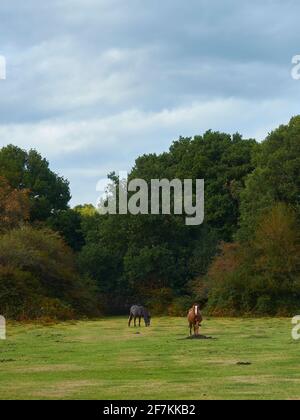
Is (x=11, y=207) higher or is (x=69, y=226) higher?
(x=11, y=207)

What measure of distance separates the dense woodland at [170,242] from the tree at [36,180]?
9cm

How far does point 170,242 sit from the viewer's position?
2448 inches

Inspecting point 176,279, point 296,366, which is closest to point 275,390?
point 296,366

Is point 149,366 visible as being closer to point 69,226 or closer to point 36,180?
point 69,226

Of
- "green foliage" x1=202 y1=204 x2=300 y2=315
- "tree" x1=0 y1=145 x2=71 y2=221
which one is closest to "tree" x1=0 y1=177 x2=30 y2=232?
"tree" x1=0 y1=145 x2=71 y2=221

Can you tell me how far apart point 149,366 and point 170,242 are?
1614 inches

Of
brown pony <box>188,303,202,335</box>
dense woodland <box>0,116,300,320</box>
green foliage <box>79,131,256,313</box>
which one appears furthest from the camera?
green foliage <box>79,131,256,313</box>

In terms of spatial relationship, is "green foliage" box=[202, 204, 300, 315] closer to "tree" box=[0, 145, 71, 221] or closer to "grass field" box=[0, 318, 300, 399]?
"grass field" box=[0, 318, 300, 399]

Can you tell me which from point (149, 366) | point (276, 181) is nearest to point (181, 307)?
point (276, 181)

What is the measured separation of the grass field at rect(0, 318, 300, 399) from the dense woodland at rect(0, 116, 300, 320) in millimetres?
15241

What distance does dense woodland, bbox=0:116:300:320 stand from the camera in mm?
49938

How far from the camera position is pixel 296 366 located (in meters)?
20.7

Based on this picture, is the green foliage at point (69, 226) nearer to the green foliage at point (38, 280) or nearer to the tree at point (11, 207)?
the tree at point (11, 207)

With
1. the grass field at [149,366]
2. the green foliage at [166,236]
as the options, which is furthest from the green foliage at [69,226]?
the grass field at [149,366]
